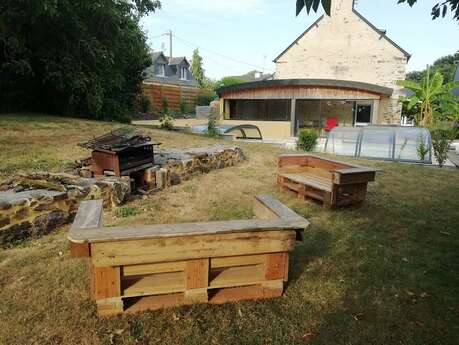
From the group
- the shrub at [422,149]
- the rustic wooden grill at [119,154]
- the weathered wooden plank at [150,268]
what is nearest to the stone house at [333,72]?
Result: the shrub at [422,149]

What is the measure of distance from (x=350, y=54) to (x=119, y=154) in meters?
24.0

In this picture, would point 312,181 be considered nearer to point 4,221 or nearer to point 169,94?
point 4,221

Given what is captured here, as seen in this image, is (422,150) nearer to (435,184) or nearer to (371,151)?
(371,151)

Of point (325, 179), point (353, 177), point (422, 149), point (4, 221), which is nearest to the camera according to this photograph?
point (4, 221)

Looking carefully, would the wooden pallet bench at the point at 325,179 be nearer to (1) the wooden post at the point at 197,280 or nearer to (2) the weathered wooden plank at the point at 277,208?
(2) the weathered wooden plank at the point at 277,208

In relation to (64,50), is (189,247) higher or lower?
lower

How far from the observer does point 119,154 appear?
5.77 metres

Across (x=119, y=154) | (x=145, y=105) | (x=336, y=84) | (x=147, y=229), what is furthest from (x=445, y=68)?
(x=147, y=229)

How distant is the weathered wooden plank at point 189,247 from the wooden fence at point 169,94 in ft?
87.2

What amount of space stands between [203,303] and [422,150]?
10.9 meters

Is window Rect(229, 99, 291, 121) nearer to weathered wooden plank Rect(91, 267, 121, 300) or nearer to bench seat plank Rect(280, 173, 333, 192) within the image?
bench seat plank Rect(280, 173, 333, 192)

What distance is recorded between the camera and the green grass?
101 inches

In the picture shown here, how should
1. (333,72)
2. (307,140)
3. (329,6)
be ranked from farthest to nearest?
1. (333,72)
2. (307,140)
3. (329,6)

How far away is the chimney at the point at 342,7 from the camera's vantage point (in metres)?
24.8
